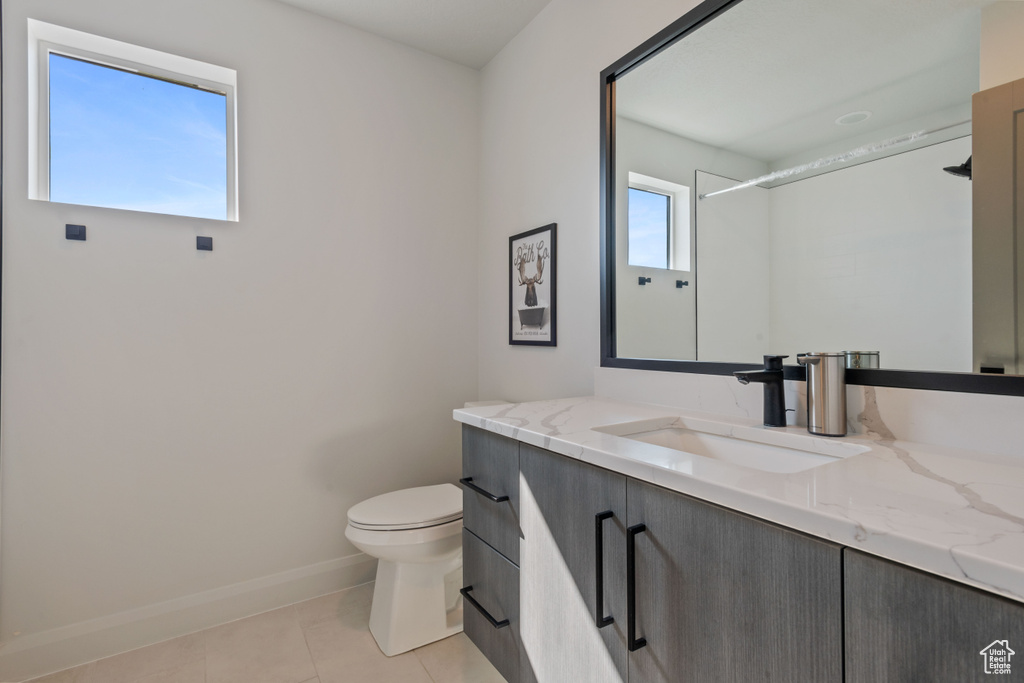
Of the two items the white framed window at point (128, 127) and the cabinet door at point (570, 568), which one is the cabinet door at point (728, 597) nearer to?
the cabinet door at point (570, 568)

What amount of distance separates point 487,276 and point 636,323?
1.07 meters

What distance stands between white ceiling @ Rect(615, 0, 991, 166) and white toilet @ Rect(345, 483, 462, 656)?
1556 millimetres

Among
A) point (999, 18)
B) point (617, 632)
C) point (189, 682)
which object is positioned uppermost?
point (999, 18)

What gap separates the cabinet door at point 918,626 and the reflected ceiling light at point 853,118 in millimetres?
988

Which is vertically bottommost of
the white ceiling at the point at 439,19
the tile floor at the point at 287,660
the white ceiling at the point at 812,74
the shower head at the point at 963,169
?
the tile floor at the point at 287,660

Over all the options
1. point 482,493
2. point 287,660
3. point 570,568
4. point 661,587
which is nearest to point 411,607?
point 287,660

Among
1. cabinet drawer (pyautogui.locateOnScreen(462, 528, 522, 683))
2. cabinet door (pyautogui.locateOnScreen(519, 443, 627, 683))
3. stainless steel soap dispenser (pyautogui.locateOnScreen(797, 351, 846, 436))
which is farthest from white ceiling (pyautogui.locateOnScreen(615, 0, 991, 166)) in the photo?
cabinet drawer (pyautogui.locateOnScreen(462, 528, 522, 683))

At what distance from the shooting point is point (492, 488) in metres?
1.38

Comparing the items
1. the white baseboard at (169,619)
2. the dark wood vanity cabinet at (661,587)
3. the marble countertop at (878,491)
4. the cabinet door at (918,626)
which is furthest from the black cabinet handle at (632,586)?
the white baseboard at (169,619)

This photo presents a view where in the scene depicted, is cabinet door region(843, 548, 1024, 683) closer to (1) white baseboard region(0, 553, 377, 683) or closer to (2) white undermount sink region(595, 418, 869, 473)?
(2) white undermount sink region(595, 418, 869, 473)

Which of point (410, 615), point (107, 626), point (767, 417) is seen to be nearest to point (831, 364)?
point (767, 417)

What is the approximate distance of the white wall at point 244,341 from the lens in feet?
5.46

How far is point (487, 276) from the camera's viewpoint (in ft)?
8.43

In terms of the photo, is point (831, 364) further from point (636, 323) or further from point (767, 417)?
point (636, 323)
